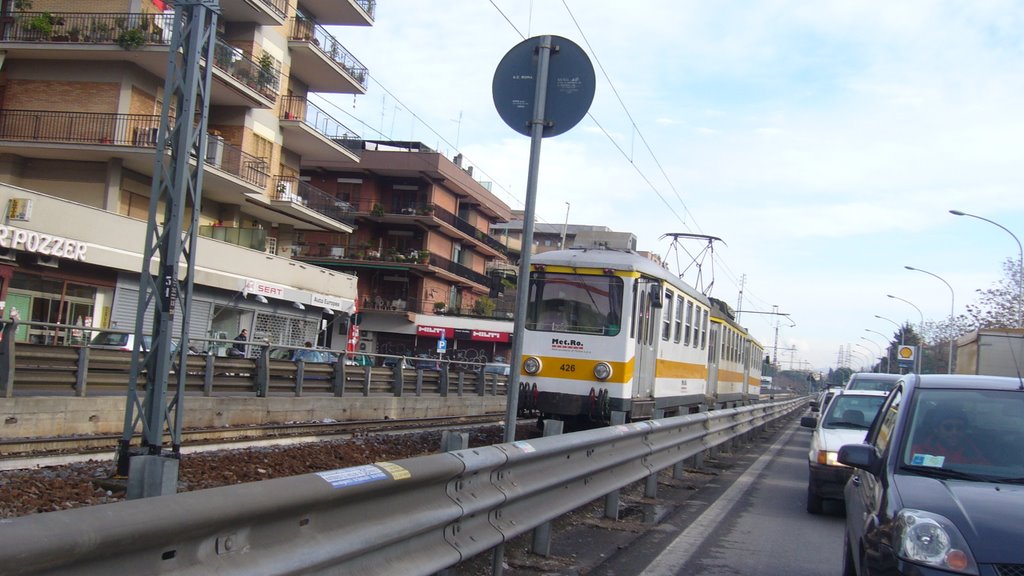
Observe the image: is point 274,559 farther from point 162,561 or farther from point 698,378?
point 698,378

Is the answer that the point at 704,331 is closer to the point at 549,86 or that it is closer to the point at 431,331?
the point at 549,86

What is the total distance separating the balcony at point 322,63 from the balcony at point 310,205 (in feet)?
15.2

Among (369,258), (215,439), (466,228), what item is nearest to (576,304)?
(215,439)

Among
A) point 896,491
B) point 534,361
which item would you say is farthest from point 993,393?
point 534,361

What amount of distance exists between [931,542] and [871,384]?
12895 mm

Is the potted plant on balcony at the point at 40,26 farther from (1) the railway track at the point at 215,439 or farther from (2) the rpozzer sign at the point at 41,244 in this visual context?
(1) the railway track at the point at 215,439

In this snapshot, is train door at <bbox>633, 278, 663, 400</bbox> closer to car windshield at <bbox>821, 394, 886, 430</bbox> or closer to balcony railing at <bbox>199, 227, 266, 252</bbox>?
car windshield at <bbox>821, 394, 886, 430</bbox>

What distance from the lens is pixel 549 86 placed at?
7141mm

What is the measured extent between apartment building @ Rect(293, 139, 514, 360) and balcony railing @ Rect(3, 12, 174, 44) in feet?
83.1

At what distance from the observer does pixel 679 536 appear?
7.43m

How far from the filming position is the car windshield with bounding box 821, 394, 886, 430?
1068cm

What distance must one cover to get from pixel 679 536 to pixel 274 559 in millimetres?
5110

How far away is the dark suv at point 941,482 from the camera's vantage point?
369 centimetres

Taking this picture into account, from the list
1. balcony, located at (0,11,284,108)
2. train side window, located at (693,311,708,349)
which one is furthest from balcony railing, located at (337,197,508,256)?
train side window, located at (693,311,708,349)
